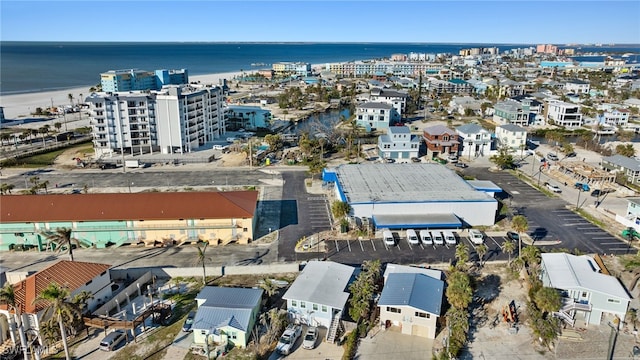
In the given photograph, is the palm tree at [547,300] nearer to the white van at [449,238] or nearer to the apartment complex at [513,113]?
the white van at [449,238]

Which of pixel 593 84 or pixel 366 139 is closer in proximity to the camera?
pixel 366 139

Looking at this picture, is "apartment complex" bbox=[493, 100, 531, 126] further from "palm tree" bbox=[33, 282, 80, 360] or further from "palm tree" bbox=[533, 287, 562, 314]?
"palm tree" bbox=[33, 282, 80, 360]

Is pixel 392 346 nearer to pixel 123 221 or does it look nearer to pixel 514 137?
pixel 123 221

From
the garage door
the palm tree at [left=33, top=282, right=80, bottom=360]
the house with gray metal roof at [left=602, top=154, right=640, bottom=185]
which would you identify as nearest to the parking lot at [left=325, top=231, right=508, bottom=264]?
the garage door

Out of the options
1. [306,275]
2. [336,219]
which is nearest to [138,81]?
[336,219]

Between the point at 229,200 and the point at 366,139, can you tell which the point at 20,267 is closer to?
the point at 229,200
